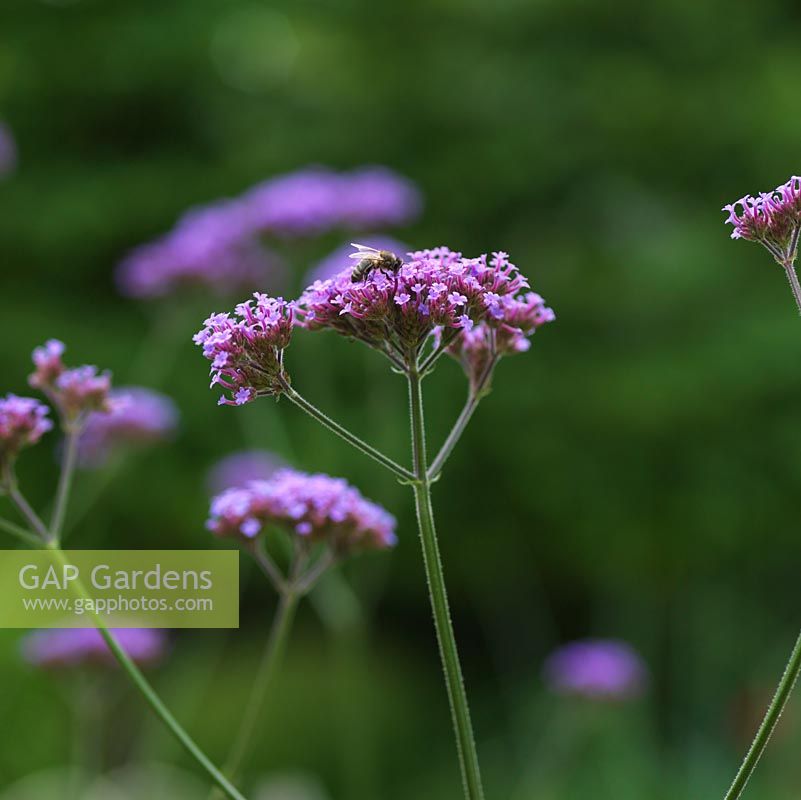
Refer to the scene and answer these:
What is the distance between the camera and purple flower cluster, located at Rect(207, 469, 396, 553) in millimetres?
1734

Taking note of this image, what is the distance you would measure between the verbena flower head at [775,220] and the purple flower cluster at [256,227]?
7.38 ft

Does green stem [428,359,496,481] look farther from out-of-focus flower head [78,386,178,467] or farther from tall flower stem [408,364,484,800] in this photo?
out-of-focus flower head [78,386,178,467]

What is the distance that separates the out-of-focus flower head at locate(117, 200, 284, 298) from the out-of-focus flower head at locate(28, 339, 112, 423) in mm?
1711

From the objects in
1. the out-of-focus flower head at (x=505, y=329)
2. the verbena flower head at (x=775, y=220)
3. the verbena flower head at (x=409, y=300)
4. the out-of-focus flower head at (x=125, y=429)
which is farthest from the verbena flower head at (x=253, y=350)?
the out-of-focus flower head at (x=125, y=429)

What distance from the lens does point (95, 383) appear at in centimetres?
173

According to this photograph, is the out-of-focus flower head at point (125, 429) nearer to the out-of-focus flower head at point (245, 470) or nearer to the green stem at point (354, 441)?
the out-of-focus flower head at point (245, 470)

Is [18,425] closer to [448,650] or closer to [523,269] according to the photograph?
[448,650]

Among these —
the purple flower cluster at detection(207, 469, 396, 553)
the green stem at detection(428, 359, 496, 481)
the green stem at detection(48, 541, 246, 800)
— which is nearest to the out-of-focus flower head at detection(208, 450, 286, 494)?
the purple flower cluster at detection(207, 469, 396, 553)

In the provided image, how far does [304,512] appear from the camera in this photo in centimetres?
173

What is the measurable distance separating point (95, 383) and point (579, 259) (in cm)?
595

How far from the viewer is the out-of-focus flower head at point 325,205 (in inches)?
136

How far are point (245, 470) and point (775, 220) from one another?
2.83 m

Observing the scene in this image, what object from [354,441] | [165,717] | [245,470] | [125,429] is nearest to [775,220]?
[354,441]

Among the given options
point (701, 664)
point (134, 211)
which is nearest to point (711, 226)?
point (701, 664)
